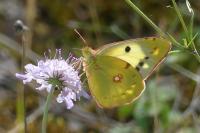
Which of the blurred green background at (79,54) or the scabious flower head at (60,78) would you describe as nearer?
the scabious flower head at (60,78)

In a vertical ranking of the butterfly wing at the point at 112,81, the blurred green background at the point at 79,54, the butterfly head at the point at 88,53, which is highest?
the blurred green background at the point at 79,54

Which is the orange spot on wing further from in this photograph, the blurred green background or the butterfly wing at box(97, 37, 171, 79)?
the blurred green background

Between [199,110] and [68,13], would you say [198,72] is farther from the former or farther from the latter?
[68,13]

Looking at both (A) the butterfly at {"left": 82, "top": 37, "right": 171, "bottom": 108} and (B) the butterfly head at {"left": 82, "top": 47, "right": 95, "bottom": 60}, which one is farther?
(B) the butterfly head at {"left": 82, "top": 47, "right": 95, "bottom": 60}

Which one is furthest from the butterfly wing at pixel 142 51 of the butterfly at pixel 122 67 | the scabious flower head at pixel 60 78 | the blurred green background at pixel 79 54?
the blurred green background at pixel 79 54

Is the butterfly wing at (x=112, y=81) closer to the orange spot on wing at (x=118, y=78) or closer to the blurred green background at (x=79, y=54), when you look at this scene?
the orange spot on wing at (x=118, y=78)

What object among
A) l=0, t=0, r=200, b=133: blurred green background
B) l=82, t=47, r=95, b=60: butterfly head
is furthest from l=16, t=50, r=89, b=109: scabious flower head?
l=0, t=0, r=200, b=133: blurred green background

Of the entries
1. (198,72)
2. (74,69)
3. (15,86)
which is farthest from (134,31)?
(74,69)
